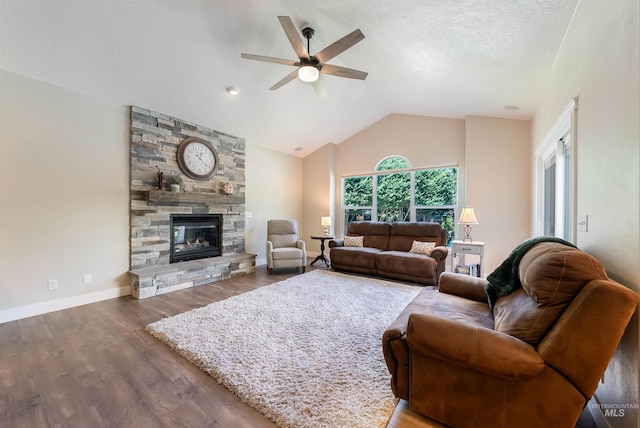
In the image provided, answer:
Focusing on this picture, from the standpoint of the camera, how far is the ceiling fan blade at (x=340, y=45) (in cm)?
223

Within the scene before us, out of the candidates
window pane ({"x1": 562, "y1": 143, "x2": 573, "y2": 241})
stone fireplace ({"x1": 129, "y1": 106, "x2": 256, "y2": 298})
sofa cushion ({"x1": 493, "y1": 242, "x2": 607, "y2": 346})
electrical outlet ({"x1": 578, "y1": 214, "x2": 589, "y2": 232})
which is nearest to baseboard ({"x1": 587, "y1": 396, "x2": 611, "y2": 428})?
sofa cushion ({"x1": 493, "y1": 242, "x2": 607, "y2": 346})

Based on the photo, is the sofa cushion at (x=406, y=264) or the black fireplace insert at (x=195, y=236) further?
the black fireplace insert at (x=195, y=236)

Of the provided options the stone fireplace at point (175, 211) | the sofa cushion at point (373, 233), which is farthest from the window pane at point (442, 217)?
the stone fireplace at point (175, 211)

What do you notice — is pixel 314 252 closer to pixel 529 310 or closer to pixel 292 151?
pixel 292 151

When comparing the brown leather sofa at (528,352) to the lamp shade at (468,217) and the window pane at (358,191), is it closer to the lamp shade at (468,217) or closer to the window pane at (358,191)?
the lamp shade at (468,217)

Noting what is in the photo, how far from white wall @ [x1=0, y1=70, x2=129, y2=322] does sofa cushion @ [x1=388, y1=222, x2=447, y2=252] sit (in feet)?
14.5

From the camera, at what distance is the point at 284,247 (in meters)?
5.14

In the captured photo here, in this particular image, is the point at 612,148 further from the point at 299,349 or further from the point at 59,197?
the point at 59,197

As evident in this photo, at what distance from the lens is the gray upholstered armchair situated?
15.5 ft

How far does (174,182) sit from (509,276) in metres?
4.33

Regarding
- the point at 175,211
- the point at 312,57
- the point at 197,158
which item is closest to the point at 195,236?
the point at 175,211

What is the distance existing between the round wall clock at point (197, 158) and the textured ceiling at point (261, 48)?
435 millimetres

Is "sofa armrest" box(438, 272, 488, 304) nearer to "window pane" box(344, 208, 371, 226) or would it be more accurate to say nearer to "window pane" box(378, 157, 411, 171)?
"window pane" box(378, 157, 411, 171)

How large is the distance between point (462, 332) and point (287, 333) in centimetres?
164
